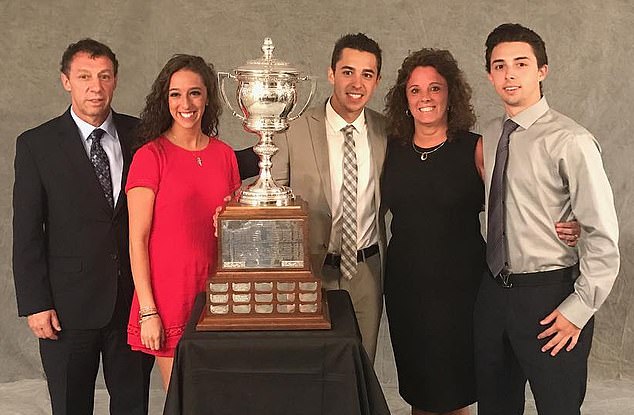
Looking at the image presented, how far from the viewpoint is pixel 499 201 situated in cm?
212

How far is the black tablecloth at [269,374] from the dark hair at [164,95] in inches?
25.4

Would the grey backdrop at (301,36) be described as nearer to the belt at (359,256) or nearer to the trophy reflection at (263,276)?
the belt at (359,256)

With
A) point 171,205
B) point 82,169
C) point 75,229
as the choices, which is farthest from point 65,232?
point 171,205

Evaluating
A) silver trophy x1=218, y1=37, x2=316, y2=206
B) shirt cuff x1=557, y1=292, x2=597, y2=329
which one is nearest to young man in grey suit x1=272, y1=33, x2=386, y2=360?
silver trophy x1=218, y1=37, x2=316, y2=206

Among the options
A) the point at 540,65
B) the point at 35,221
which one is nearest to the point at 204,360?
the point at 35,221

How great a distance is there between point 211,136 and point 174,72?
258 mm

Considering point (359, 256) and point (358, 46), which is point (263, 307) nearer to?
point (359, 256)

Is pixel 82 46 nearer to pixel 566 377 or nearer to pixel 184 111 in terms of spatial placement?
pixel 184 111

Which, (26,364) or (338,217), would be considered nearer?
(338,217)

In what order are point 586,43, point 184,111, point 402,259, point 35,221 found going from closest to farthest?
point 184,111 → point 35,221 → point 402,259 → point 586,43

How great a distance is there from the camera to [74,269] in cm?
237

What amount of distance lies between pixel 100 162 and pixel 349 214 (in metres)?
0.78

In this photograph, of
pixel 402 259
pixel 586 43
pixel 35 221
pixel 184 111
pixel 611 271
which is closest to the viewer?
pixel 611 271

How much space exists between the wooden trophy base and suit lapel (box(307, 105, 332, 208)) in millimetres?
548
